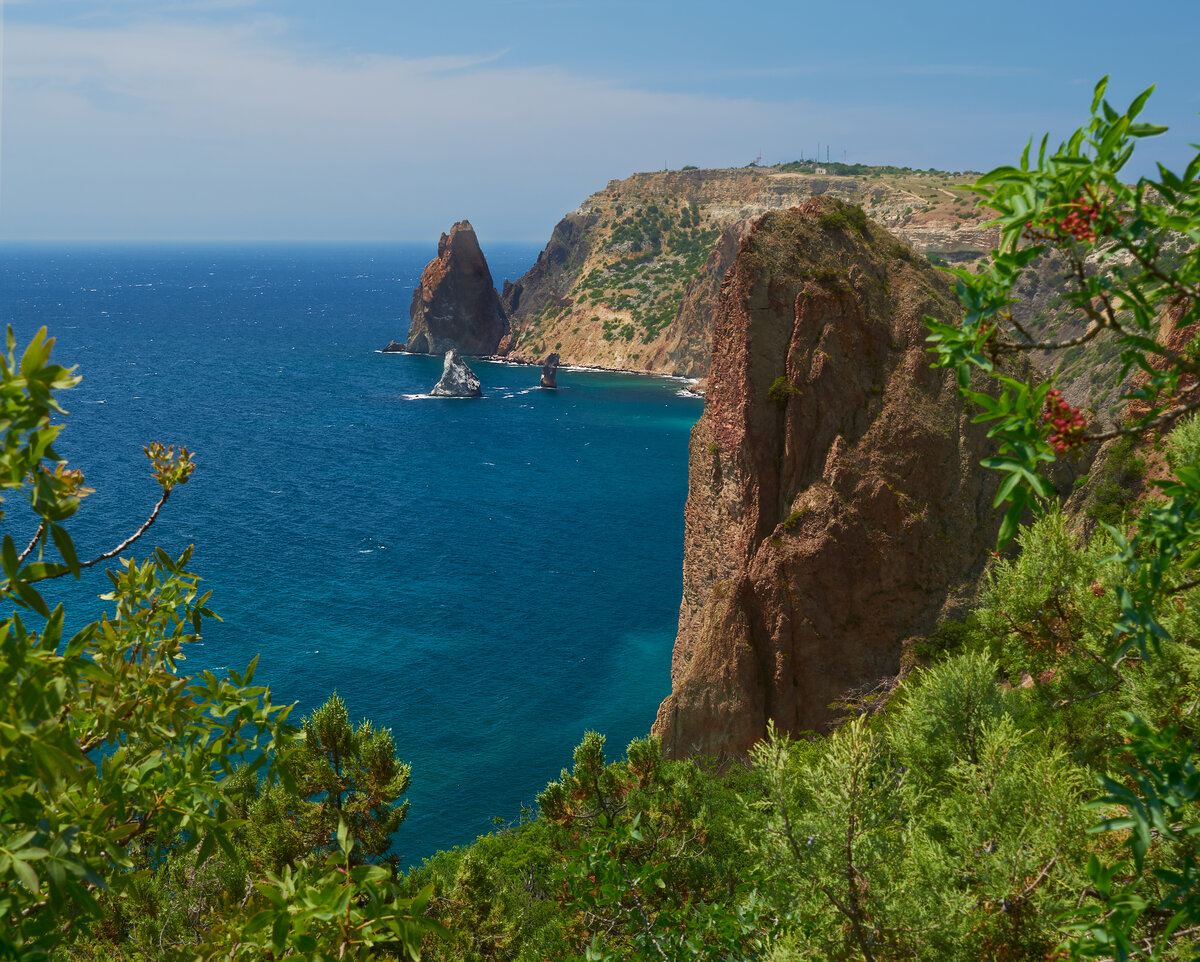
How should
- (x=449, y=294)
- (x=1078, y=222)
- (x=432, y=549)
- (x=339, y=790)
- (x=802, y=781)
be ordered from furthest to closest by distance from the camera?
(x=449, y=294) → (x=432, y=549) → (x=339, y=790) → (x=802, y=781) → (x=1078, y=222)

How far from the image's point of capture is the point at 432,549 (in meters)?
82.1

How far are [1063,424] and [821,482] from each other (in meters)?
32.1

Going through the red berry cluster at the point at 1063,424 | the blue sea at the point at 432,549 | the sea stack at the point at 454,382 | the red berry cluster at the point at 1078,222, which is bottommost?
the blue sea at the point at 432,549

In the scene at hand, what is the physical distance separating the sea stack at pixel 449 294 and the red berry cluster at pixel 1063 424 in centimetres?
19189

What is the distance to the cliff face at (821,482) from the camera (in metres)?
36.1

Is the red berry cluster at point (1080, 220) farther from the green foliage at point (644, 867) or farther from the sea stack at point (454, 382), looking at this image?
the sea stack at point (454, 382)

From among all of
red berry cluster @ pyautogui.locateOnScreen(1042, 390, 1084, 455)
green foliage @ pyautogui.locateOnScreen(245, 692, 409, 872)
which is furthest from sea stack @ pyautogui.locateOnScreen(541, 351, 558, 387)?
red berry cluster @ pyautogui.locateOnScreen(1042, 390, 1084, 455)

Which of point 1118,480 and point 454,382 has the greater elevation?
point 1118,480

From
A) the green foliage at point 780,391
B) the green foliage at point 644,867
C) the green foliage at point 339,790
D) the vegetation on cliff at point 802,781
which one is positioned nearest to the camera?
the vegetation on cliff at point 802,781

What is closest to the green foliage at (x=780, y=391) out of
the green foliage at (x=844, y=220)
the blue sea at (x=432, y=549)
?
the green foliage at (x=844, y=220)

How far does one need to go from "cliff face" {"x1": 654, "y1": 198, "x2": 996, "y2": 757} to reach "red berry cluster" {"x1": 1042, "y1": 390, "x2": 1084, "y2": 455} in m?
30.9

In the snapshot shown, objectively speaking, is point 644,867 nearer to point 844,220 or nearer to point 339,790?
point 339,790

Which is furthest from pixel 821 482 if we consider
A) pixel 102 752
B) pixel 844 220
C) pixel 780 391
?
pixel 102 752

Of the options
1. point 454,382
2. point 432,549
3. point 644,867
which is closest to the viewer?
point 644,867
